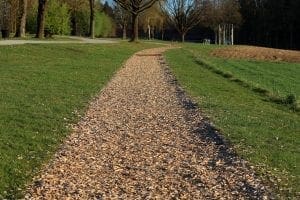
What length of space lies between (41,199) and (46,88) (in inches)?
402

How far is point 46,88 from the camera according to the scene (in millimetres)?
16125

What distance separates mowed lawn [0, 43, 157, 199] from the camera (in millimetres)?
7492

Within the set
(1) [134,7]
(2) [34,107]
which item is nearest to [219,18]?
(1) [134,7]

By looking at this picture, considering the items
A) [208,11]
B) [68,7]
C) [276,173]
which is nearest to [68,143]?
[276,173]

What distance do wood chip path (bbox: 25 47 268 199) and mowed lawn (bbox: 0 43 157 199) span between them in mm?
264

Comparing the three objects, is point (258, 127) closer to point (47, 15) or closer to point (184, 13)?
point (47, 15)

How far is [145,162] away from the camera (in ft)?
25.6

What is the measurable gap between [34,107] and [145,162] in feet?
17.0

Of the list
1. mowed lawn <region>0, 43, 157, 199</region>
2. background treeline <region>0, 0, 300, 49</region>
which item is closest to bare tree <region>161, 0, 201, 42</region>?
background treeline <region>0, 0, 300, 49</region>

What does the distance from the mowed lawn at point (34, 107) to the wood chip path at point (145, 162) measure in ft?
0.87

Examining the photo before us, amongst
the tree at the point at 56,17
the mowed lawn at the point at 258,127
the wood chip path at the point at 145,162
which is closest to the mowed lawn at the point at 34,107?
the wood chip path at the point at 145,162

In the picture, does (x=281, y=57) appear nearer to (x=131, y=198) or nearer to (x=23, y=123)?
(x=23, y=123)

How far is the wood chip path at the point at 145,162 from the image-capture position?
21.2 feet

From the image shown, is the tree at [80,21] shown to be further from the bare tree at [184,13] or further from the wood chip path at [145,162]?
the wood chip path at [145,162]
